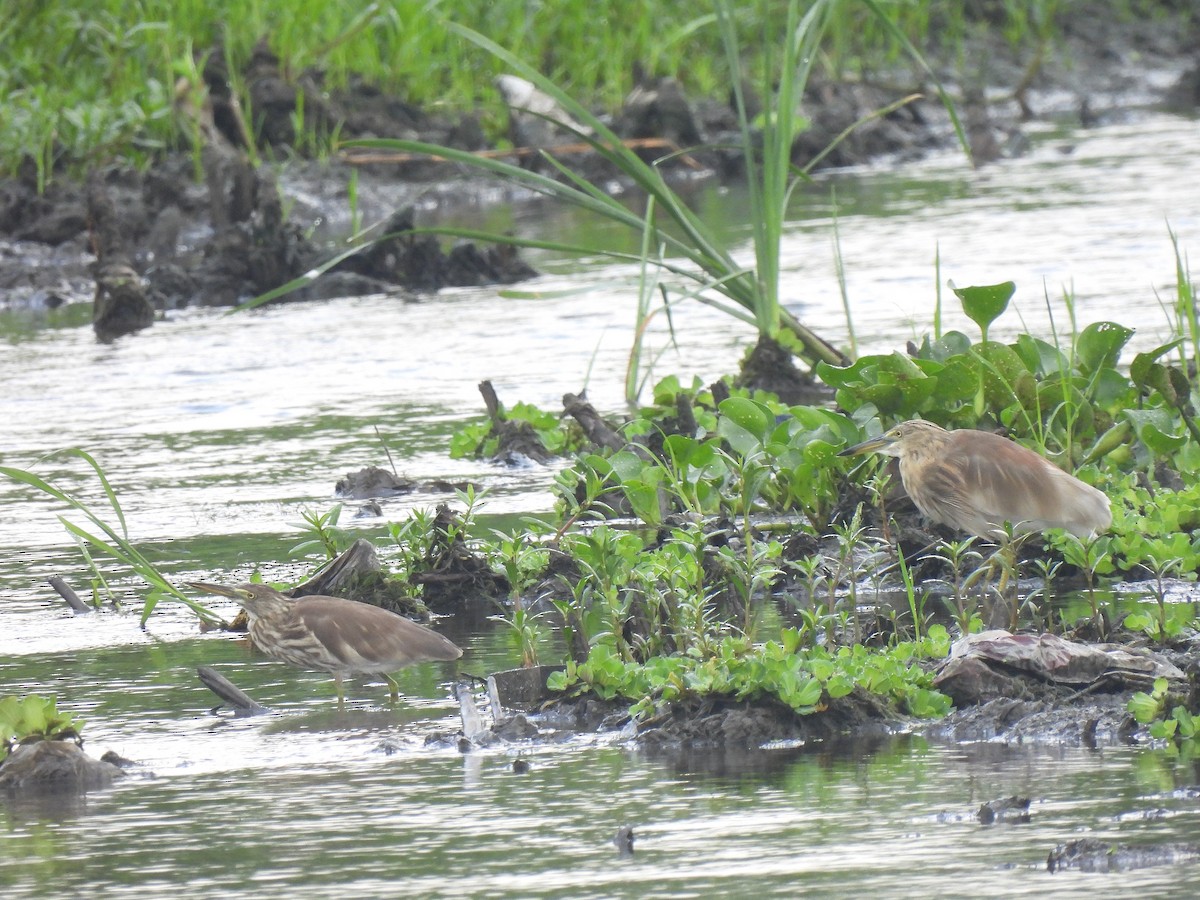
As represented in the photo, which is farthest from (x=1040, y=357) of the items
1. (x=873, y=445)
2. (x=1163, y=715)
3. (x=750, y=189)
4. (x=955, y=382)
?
(x=1163, y=715)

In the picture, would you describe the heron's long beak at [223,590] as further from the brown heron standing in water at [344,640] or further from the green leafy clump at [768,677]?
the green leafy clump at [768,677]

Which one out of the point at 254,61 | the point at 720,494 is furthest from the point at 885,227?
the point at 720,494

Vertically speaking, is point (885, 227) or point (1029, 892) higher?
point (885, 227)

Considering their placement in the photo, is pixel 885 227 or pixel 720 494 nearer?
pixel 720 494

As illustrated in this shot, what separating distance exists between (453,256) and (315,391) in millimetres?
3356

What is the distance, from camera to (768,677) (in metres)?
4.49

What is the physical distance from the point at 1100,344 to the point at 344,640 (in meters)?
2.94

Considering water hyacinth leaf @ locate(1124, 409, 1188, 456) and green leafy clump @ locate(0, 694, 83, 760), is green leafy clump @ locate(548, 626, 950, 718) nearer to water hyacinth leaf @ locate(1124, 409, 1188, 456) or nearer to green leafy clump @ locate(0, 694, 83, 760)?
green leafy clump @ locate(0, 694, 83, 760)

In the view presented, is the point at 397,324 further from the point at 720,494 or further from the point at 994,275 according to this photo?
the point at 720,494

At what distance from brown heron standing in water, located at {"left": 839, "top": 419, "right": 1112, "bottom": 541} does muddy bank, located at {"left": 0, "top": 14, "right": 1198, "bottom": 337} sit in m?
4.16

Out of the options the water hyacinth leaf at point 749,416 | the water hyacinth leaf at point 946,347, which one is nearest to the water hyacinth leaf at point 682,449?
the water hyacinth leaf at point 749,416

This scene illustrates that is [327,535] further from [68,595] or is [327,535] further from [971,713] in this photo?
[971,713]

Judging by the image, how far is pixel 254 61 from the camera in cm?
1648

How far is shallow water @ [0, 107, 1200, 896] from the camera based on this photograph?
3766 mm
